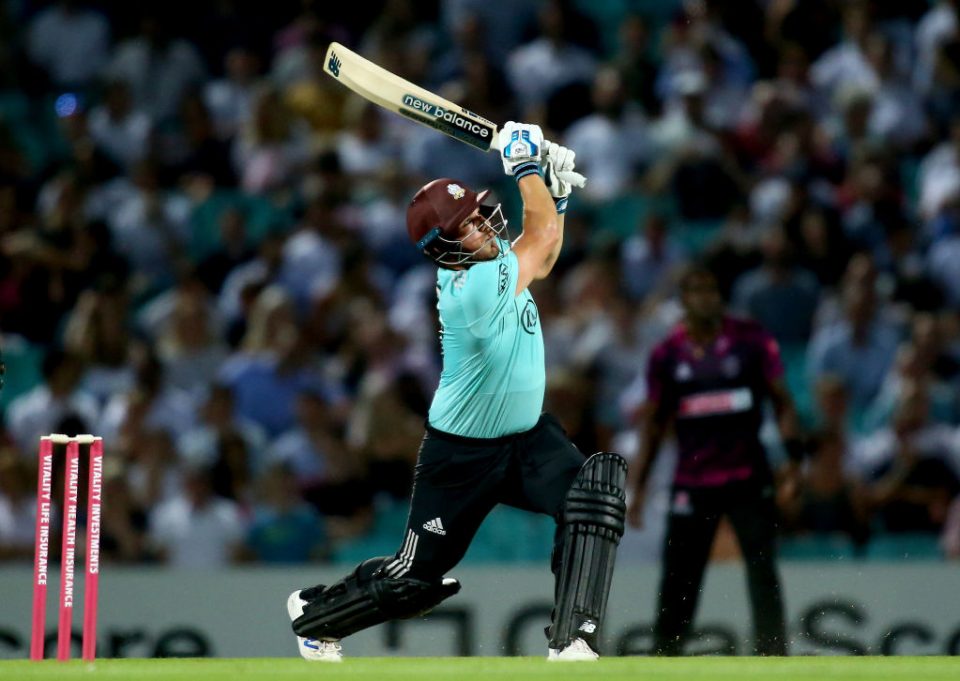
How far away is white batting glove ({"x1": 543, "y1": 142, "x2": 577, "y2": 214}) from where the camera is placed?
6.42 meters

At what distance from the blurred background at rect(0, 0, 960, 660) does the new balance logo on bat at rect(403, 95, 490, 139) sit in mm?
3216

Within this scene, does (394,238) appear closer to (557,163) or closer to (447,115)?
(447,115)

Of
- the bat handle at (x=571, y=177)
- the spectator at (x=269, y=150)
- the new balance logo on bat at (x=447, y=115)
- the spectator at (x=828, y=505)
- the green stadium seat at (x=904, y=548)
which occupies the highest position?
the spectator at (x=269, y=150)

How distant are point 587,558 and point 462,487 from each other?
589 millimetres

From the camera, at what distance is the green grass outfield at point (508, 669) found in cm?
530

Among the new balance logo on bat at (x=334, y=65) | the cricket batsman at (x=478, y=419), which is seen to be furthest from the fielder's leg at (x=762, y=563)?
the new balance logo on bat at (x=334, y=65)

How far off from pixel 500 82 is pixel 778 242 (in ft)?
8.57

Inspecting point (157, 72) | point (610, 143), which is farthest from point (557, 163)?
point (157, 72)

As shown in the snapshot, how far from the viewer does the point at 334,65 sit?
265 inches

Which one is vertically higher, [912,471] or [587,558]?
[912,471]

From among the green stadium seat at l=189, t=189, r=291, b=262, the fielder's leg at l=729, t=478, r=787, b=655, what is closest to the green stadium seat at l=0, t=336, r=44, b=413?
the green stadium seat at l=189, t=189, r=291, b=262

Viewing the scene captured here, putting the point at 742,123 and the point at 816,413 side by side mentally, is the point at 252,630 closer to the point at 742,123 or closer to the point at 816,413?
the point at 816,413

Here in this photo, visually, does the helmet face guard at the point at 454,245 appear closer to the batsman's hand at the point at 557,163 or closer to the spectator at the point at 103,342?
the batsman's hand at the point at 557,163

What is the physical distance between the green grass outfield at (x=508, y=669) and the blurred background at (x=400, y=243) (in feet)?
10.3
